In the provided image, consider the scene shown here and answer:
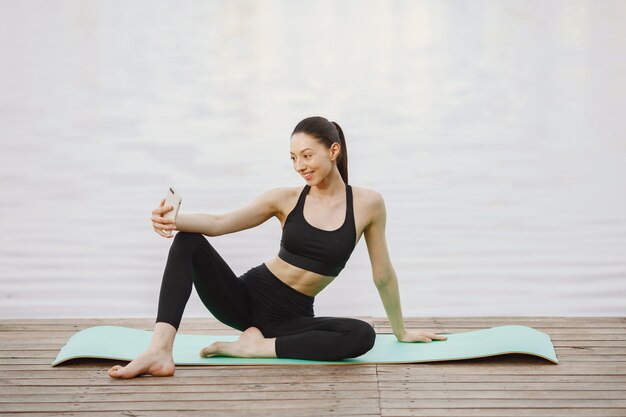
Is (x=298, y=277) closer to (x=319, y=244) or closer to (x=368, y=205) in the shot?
(x=319, y=244)

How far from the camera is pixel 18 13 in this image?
1489 cm

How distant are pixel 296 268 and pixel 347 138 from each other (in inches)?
250

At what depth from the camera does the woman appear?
4.04 metres

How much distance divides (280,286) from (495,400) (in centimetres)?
104

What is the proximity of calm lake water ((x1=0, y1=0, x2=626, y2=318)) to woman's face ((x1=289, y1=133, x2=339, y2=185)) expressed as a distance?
4.81 feet

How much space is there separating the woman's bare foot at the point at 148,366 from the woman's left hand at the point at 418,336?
1010 millimetres

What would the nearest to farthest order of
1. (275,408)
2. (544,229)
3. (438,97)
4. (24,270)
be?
1. (275,408)
2. (24,270)
3. (544,229)
4. (438,97)

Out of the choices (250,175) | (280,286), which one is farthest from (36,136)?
(280,286)

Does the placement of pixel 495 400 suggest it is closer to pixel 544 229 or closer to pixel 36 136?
pixel 544 229

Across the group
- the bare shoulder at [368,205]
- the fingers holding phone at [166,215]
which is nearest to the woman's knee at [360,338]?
the bare shoulder at [368,205]

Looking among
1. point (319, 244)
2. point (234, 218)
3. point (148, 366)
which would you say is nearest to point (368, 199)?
point (319, 244)

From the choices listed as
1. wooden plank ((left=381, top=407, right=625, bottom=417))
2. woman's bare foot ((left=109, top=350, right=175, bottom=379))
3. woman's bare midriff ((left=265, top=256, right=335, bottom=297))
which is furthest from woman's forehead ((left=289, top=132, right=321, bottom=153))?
wooden plank ((left=381, top=407, right=625, bottom=417))

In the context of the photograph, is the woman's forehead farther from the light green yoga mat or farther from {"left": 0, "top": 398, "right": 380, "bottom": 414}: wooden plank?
{"left": 0, "top": 398, "right": 380, "bottom": 414}: wooden plank

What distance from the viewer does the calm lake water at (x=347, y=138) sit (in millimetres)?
6289
